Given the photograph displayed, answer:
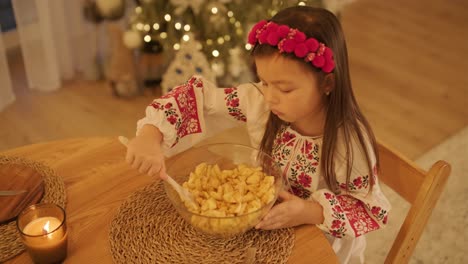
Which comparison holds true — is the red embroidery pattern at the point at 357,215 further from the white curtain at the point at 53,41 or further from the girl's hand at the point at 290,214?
the white curtain at the point at 53,41

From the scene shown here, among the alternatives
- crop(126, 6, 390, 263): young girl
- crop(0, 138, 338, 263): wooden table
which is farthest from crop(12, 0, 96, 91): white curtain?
crop(126, 6, 390, 263): young girl

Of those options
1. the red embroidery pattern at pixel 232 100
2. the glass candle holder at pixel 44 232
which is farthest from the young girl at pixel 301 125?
the glass candle holder at pixel 44 232

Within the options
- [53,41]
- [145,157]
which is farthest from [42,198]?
[53,41]

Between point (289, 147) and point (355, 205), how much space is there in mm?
220

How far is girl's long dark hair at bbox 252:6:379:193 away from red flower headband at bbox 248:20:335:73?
0.08 ft

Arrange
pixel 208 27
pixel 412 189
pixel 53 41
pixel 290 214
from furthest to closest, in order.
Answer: pixel 53 41, pixel 208 27, pixel 412 189, pixel 290 214

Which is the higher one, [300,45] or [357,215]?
[300,45]

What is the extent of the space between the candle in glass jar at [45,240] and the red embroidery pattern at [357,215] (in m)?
0.60

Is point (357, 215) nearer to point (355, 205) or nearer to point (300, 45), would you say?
point (355, 205)

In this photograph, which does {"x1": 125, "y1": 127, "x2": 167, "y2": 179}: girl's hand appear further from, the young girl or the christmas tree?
the christmas tree

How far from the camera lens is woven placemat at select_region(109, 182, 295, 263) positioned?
3.18ft

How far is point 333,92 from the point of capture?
1102 millimetres

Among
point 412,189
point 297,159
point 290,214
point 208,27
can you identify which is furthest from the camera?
point 208,27

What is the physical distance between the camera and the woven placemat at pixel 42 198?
97 cm
